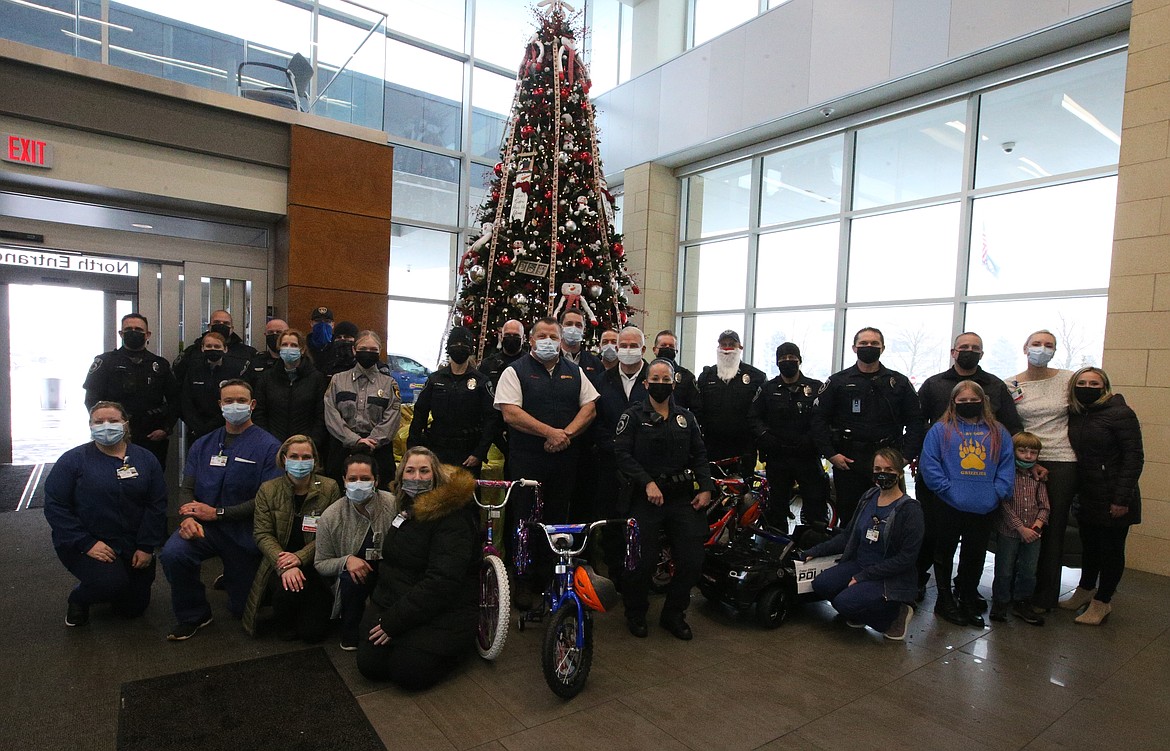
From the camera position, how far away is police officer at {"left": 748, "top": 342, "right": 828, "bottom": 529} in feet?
15.7

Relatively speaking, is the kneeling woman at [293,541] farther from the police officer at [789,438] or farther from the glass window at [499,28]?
the glass window at [499,28]

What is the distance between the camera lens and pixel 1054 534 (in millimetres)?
4129

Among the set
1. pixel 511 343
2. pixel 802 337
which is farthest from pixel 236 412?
pixel 802 337

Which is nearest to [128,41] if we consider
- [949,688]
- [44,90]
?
[44,90]

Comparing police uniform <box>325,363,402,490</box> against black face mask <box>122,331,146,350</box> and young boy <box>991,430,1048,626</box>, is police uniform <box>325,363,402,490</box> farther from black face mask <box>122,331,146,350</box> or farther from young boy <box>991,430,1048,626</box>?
young boy <box>991,430,1048,626</box>

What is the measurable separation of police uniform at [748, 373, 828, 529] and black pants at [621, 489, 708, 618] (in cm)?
146

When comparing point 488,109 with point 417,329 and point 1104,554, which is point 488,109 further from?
point 1104,554

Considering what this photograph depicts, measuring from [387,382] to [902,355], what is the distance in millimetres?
6261

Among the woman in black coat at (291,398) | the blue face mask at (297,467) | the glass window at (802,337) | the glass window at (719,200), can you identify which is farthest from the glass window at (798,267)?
the blue face mask at (297,467)

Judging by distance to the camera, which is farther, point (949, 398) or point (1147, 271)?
point (1147, 271)

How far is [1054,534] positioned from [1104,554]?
281mm

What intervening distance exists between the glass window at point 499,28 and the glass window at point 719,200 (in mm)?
3989

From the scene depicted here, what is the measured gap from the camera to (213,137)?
6.66 metres

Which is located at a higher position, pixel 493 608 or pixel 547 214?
pixel 547 214
